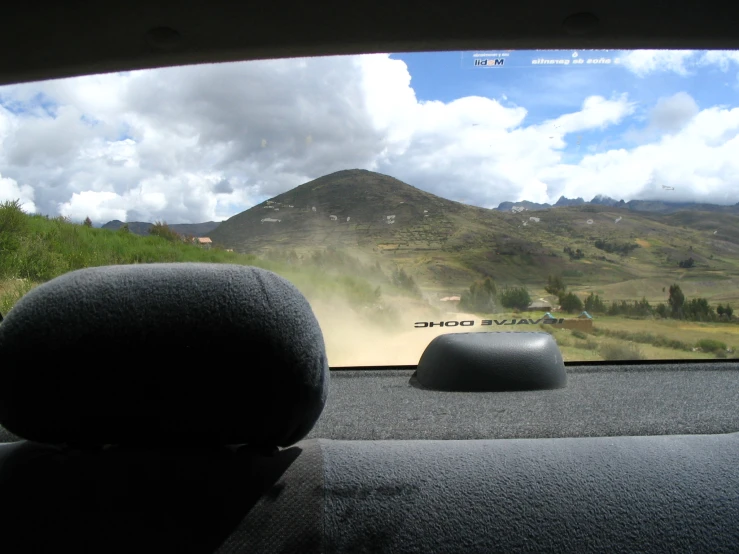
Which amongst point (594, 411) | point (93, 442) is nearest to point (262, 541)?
point (93, 442)

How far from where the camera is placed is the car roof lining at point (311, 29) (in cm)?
202

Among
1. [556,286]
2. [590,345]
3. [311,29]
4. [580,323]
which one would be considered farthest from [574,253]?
[311,29]

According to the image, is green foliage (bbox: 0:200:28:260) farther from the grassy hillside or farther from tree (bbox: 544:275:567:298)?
tree (bbox: 544:275:567:298)

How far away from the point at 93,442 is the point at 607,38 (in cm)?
213

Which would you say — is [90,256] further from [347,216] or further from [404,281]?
[404,281]

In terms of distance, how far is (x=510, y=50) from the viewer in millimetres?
2328

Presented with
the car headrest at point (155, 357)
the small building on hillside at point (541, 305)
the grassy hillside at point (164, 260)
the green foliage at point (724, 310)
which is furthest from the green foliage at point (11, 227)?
the green foliage at point (724, 310)

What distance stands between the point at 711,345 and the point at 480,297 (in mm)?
947

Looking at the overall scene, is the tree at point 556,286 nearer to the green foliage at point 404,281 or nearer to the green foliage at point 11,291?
the green foliage at point 404,281

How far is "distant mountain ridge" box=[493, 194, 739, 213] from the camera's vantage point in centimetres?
230

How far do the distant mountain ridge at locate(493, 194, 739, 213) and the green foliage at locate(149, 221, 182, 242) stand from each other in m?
1.17

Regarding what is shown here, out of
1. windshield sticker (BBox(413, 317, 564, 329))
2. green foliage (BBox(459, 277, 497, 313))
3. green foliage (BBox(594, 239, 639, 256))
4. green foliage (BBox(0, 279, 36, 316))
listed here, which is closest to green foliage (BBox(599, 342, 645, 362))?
windshield sticker (BBox(413, 317, 564, 329))

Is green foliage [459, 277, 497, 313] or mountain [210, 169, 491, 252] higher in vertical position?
mountain [210, 169, 491, 252]

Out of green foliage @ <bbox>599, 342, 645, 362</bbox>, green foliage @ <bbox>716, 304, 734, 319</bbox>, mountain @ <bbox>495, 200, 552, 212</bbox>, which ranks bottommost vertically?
green foliage @ <bbox>599, 342, 645, 362</bbox>
